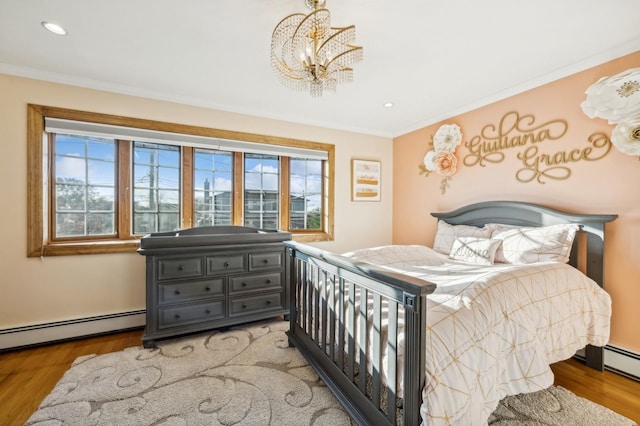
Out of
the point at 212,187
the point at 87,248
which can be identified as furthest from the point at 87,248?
the point at 212,187

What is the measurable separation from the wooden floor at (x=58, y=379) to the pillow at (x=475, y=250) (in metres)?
0.91

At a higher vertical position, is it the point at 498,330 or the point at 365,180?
the point at 365,180

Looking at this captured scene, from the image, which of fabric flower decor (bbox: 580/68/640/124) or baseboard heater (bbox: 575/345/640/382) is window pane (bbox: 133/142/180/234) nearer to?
fabric flower decor (bbox: 580/68/640/124)

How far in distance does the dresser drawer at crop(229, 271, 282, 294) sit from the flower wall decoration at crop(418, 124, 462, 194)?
223cm

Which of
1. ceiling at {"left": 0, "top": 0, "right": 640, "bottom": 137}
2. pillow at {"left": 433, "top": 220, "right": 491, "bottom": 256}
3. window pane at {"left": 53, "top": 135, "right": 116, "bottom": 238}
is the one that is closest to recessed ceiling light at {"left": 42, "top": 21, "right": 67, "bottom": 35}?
ceiling at {"left": 0, "top": 0, "right": 640, "bottom": 137}

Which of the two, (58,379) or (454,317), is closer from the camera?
(454,317)

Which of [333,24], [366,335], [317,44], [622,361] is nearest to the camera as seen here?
[366,335]

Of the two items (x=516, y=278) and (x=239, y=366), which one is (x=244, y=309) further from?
(x=516, y=278)

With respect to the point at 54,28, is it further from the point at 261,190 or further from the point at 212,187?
the point at 261,190

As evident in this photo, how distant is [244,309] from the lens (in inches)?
104

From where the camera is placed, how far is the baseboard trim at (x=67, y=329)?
2.26 m

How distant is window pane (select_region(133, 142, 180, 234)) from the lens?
9.23ft

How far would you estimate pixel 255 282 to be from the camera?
2680 mm

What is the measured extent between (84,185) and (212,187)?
3.74ft
